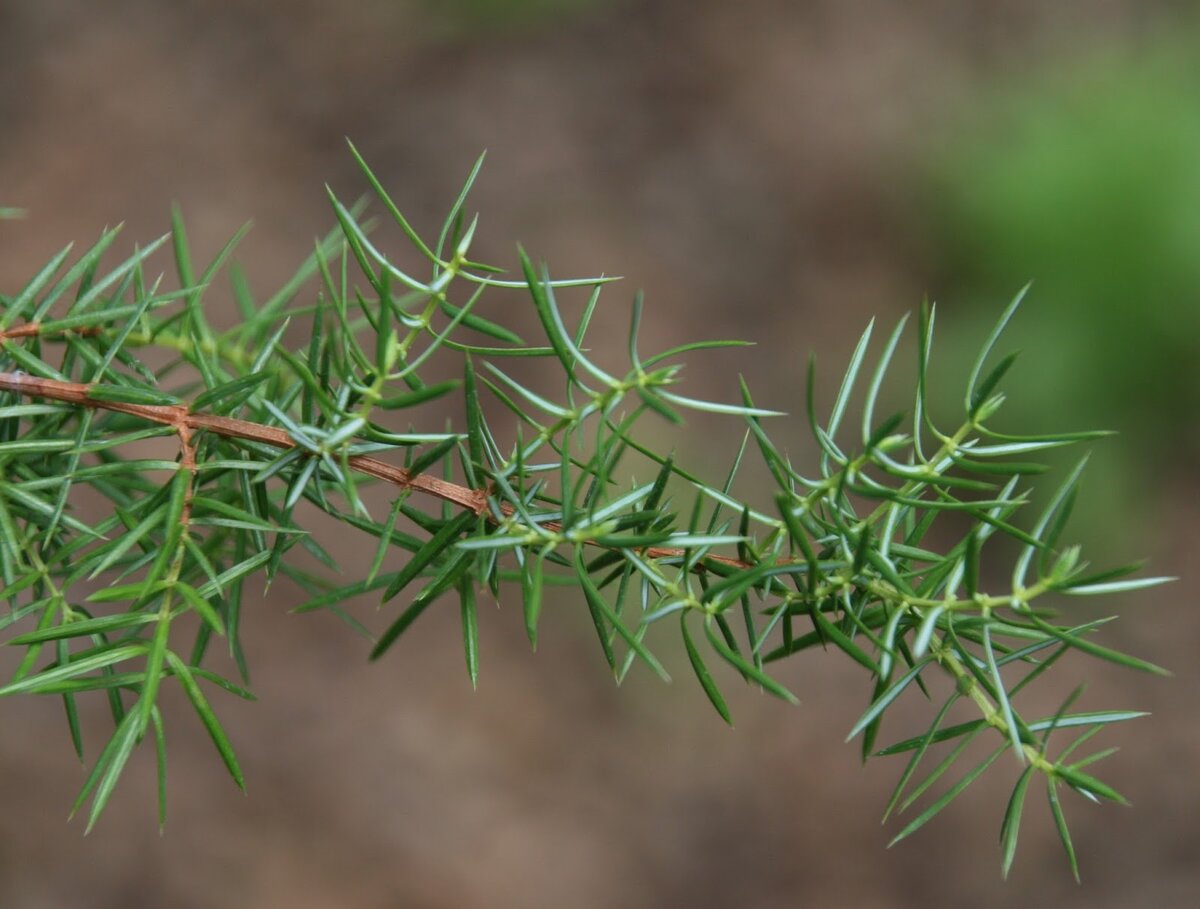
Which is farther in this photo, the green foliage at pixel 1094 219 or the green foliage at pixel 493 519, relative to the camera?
the green foliage at pixel 1094 219

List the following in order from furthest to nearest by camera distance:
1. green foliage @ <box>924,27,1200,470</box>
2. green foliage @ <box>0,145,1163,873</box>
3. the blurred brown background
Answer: green foliage @ <box>924,27,1200,470</box> < the blurred brown background < green foliage @ <box>0,145,1163,873</box>

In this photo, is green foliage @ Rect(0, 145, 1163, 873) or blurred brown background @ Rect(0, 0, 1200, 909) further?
blurred brown background @ Rect(0, 0, 1200, 909)

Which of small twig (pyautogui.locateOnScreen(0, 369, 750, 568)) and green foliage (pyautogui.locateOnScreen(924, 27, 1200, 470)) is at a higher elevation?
green foliage (pyautogui.locateOnScreen(924, 27, 1200, 470))

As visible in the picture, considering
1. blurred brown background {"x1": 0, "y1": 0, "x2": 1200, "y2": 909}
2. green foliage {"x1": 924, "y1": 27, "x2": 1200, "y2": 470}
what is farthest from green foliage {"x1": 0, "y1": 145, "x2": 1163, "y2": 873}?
green foliage {"x1": 924, "y1": 27, "x2": 1200, "y2": 470}

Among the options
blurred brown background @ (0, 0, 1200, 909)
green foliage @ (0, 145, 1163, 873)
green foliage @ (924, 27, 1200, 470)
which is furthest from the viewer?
green foliage @ (924, 27, 1200, 470)

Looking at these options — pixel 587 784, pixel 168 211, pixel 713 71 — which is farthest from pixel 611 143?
pixel 587 784

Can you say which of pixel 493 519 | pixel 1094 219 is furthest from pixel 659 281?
pixel 493 519

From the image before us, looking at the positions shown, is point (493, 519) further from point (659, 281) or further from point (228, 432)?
point (659, 281)

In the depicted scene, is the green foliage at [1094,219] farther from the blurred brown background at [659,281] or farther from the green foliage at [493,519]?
the green foliage at [493,519]

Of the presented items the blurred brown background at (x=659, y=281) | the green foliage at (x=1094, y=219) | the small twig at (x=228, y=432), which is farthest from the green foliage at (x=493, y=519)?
the green foliage at (x=1094, y=219)

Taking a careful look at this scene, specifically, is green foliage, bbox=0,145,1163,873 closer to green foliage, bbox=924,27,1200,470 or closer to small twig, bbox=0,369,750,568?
small twig, bbox=0,369,750,568
